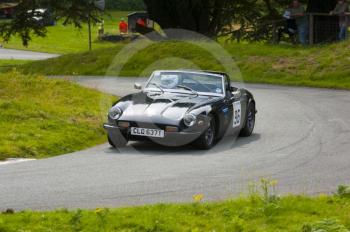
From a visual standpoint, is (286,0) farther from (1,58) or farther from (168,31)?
(1,58)

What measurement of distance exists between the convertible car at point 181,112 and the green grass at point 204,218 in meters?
5.26

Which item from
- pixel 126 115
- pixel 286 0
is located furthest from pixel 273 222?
pixel 286 0

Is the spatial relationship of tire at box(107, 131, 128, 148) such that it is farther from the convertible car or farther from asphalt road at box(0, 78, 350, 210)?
asphalt road at box(0, 78, 350, 210)

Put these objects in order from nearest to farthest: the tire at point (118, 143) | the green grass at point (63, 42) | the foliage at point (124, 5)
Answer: the tire at point (118, 143), the green grass at point (63, 42), the foliage at point (124, 5)

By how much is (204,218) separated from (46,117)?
9.29m

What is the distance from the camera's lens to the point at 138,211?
8195mm

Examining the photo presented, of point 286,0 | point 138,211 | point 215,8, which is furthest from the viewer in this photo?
point 286,0

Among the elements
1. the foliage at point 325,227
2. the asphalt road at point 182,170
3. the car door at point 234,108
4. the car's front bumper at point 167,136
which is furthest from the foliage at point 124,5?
the foliage at point 325,227

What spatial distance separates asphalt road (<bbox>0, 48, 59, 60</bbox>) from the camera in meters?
49.0

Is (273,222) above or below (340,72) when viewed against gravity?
above

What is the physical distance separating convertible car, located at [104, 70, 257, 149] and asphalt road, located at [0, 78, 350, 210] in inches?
11.4

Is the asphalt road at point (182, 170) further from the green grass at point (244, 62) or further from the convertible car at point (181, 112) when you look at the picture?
the green grass at point (244, 62)

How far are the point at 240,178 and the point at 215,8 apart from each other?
30894mm

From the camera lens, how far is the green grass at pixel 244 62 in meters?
28.9
